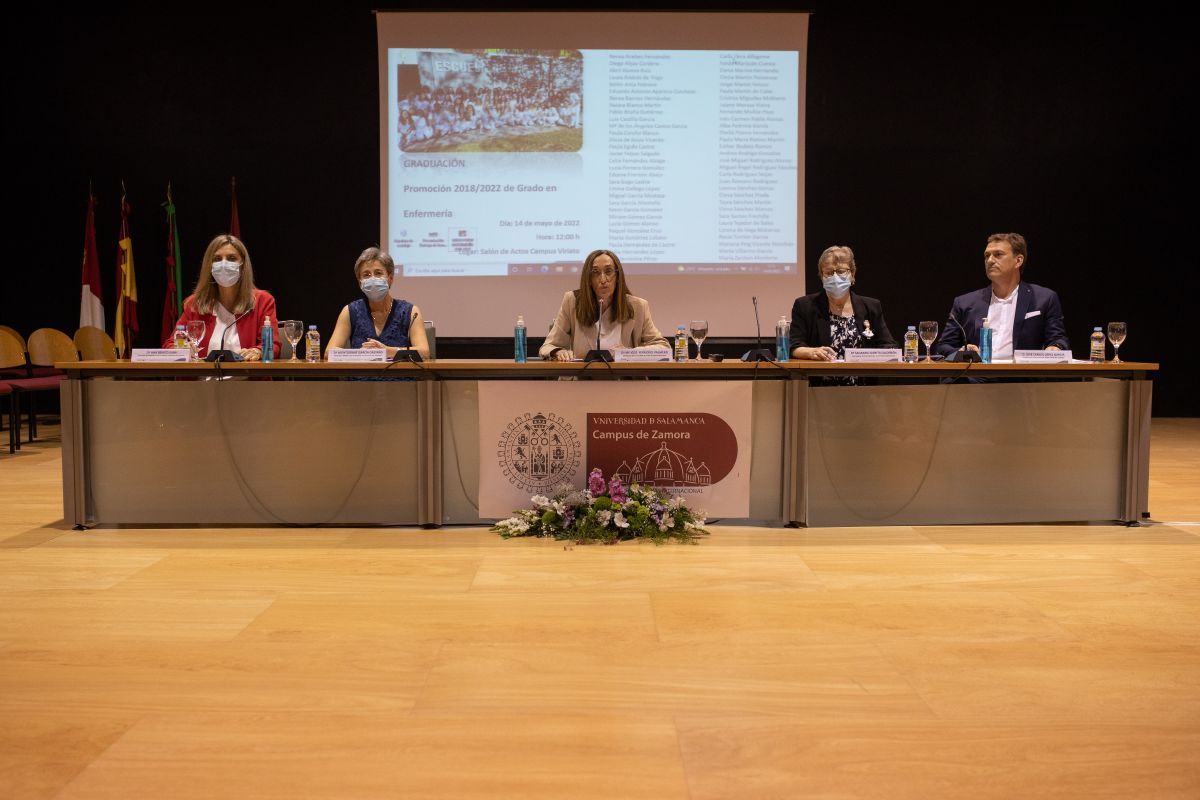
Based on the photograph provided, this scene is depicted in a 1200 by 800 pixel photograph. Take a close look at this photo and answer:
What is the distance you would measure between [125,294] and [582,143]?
370 centimetres

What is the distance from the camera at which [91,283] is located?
23.6ft

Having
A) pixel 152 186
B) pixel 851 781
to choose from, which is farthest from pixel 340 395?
pixel 152 186

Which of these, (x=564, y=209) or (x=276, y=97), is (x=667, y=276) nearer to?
(x=564, y=209)

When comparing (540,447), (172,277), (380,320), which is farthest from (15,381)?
(540,447)

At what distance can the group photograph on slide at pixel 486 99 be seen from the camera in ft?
20.9

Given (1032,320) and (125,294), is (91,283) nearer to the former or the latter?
(125,294)

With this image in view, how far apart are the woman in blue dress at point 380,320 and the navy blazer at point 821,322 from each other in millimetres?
1788

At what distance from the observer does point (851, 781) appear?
5.46 ft

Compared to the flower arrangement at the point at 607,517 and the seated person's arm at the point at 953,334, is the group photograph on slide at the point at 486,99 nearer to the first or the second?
the seated person's arm at the point at 953,334

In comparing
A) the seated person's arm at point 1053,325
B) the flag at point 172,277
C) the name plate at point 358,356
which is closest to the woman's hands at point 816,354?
the seated person's arm at point 1053,325

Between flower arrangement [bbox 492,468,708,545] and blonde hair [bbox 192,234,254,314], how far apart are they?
1.63m

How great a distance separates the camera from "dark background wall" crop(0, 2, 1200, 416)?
7211mm

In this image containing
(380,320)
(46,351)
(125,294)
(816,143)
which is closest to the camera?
(380,320)

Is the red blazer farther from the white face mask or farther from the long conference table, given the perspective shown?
the long conference table
